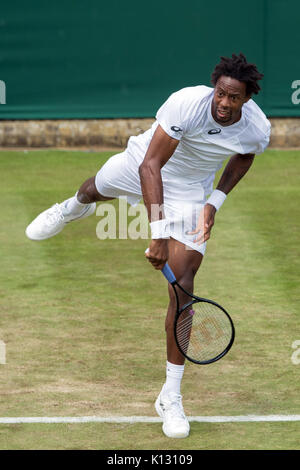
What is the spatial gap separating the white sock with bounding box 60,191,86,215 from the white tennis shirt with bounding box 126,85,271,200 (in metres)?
1.61

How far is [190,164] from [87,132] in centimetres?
890

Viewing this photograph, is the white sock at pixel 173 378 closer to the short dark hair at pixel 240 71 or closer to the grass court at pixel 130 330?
the grass court at pixel 130 330

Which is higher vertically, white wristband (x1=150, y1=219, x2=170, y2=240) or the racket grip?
white wristband (x1=150, y1=219, x2=170, y2=240)

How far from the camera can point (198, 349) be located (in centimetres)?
564

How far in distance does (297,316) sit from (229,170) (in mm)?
1822

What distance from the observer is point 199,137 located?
570 cm

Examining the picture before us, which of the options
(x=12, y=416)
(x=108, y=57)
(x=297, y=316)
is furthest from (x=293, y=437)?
(x=108, y=57)

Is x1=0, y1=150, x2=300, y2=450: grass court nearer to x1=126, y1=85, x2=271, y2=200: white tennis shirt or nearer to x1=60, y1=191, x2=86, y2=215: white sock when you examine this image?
x1=60, y1=191, x2=86, y2=215: white sock

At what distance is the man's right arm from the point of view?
17.2 ft

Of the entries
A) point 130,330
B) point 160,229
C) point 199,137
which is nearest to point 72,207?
point 130,330

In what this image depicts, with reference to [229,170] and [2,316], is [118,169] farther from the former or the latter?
[2,316]

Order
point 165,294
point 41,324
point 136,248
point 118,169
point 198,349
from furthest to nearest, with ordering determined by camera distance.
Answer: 1. point 136,248
2. point 165,294
3. point 41,324
4. point 118,169
5. point 198,349

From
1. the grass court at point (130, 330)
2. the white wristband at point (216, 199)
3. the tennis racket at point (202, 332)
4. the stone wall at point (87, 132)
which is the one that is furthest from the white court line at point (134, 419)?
the stone wall at point (87, 132)

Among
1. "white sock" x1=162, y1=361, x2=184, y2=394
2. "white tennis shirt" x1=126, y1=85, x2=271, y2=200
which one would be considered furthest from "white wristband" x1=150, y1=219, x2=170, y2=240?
"white sock" x1=162, y1=361, x2=184, y2=394
